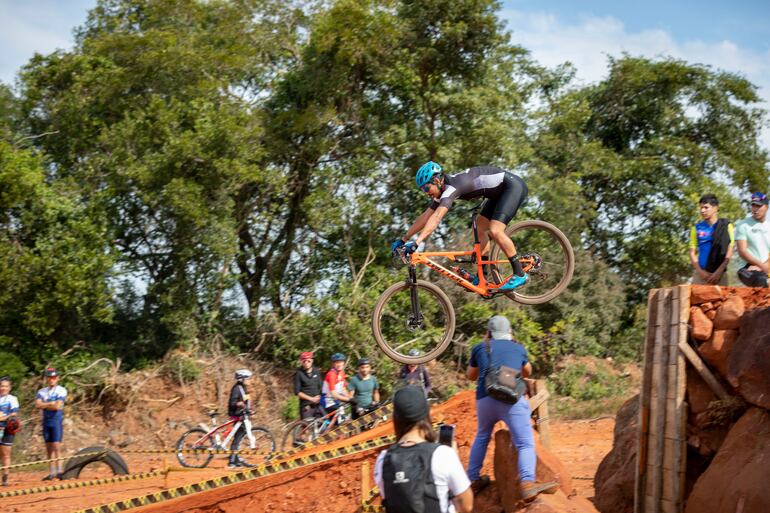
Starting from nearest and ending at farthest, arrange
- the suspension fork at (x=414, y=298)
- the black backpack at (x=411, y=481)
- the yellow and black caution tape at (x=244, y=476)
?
1. the black backpack at (x=411, y=481)
2. the yellow and black caution tape at (x=244, y=476)
3. the suspension fork at (x=414, y=298)

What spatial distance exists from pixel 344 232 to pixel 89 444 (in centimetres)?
786

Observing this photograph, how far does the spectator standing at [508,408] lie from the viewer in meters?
6.96

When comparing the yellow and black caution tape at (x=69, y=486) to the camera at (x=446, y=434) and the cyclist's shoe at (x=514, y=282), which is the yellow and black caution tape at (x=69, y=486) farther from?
the camera at (x=446, y=434)

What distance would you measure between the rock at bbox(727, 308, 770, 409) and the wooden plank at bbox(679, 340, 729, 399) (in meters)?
0.22

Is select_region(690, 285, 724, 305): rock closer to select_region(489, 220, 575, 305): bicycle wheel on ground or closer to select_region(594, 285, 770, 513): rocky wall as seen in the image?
select_region(594, 285, 770, 513): rocky wall

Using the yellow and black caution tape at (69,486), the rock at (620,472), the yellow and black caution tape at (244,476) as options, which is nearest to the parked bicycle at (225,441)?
the yellow and black caution tape at (69,486)

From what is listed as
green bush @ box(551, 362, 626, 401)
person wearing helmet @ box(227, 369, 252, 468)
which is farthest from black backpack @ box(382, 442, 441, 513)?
green bush @ box(551, 362, 626, 401)

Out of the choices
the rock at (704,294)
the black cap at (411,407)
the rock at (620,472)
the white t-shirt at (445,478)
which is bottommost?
the rock at (620,472)

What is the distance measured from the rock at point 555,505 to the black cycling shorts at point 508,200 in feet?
9.25

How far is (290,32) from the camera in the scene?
79.9ft

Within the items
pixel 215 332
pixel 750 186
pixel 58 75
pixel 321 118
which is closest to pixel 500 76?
pixel 321 118

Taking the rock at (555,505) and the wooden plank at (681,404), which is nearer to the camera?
the rock at (555,505)

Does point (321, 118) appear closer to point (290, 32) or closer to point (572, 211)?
point (290, 32)

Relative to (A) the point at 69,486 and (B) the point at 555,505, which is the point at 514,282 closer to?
(B) the point at 555,505
